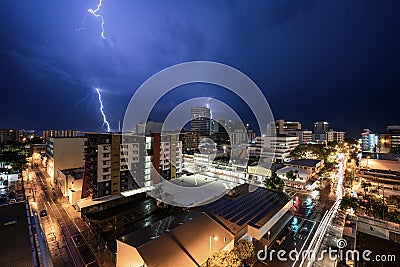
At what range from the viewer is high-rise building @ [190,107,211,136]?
65.3 meters

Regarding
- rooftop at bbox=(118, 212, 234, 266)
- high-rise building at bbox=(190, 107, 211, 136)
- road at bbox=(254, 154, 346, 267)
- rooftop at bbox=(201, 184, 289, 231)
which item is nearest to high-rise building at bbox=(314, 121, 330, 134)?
high-rise building at bbox=(190, 107, 211, 136)

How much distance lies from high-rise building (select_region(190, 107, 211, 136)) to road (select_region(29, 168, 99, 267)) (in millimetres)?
51117

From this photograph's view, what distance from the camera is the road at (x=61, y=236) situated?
8445mm

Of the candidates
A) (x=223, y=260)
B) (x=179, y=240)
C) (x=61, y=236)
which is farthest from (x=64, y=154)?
(x=223, y=260)

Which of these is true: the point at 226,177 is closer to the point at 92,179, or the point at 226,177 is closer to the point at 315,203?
the point at 315,203

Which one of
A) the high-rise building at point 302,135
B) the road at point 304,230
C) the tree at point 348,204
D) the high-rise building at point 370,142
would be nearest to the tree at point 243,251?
the road at point 304,230

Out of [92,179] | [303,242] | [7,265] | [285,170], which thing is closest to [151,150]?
[92,179]

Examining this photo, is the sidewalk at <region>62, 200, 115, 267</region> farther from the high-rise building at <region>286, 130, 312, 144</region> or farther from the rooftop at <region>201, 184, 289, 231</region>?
the high-rise building at <region>286, 130, 312, 144</region>

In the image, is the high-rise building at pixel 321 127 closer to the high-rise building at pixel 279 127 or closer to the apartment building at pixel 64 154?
the high-rise building at pixel 279 127

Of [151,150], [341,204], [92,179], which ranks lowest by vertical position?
[341,204]

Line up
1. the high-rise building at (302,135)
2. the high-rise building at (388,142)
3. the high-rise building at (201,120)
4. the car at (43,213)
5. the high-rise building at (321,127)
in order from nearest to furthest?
1. the car at (43,213)
2. the high-rise building at (388,142)
3. the high-rise building at (302,135)
4. the high-rise building at (201,120)
5. the high-rise building at (321,127)

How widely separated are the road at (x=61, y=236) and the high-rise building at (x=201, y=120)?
5112cm

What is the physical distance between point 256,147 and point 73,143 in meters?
29.0

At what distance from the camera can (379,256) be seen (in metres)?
8.77
